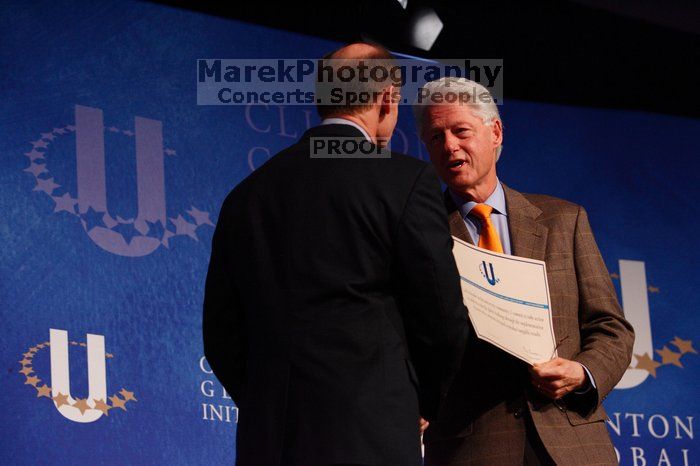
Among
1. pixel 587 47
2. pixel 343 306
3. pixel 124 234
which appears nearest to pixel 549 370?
pixel 343 306

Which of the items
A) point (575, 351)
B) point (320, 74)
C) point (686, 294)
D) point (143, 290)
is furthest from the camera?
point (686, 294)

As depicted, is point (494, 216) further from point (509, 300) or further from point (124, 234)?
point (124, 234)

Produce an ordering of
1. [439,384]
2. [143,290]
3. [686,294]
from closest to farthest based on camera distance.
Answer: [439,384] → [143,290] → [686,294]

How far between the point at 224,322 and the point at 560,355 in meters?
0.81

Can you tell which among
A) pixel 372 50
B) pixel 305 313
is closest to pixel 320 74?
pixel 372 50

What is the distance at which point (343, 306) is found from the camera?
1.74 meters

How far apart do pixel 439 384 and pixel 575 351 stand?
0.56 m

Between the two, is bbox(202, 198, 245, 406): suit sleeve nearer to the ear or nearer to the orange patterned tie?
the orange patterned tie

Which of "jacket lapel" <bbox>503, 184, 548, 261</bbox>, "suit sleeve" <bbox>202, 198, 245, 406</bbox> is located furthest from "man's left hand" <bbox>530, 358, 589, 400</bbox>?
"suit sleeve" <bbox>202, 198, 245, 406</bbox>

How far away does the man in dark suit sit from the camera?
5.61 feet

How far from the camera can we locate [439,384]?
1.86 m

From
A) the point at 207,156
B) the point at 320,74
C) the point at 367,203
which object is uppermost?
the point at 207,156

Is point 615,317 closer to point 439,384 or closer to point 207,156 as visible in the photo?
point 439,384

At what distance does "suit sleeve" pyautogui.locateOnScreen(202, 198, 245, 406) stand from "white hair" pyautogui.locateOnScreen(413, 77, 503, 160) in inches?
32.8
